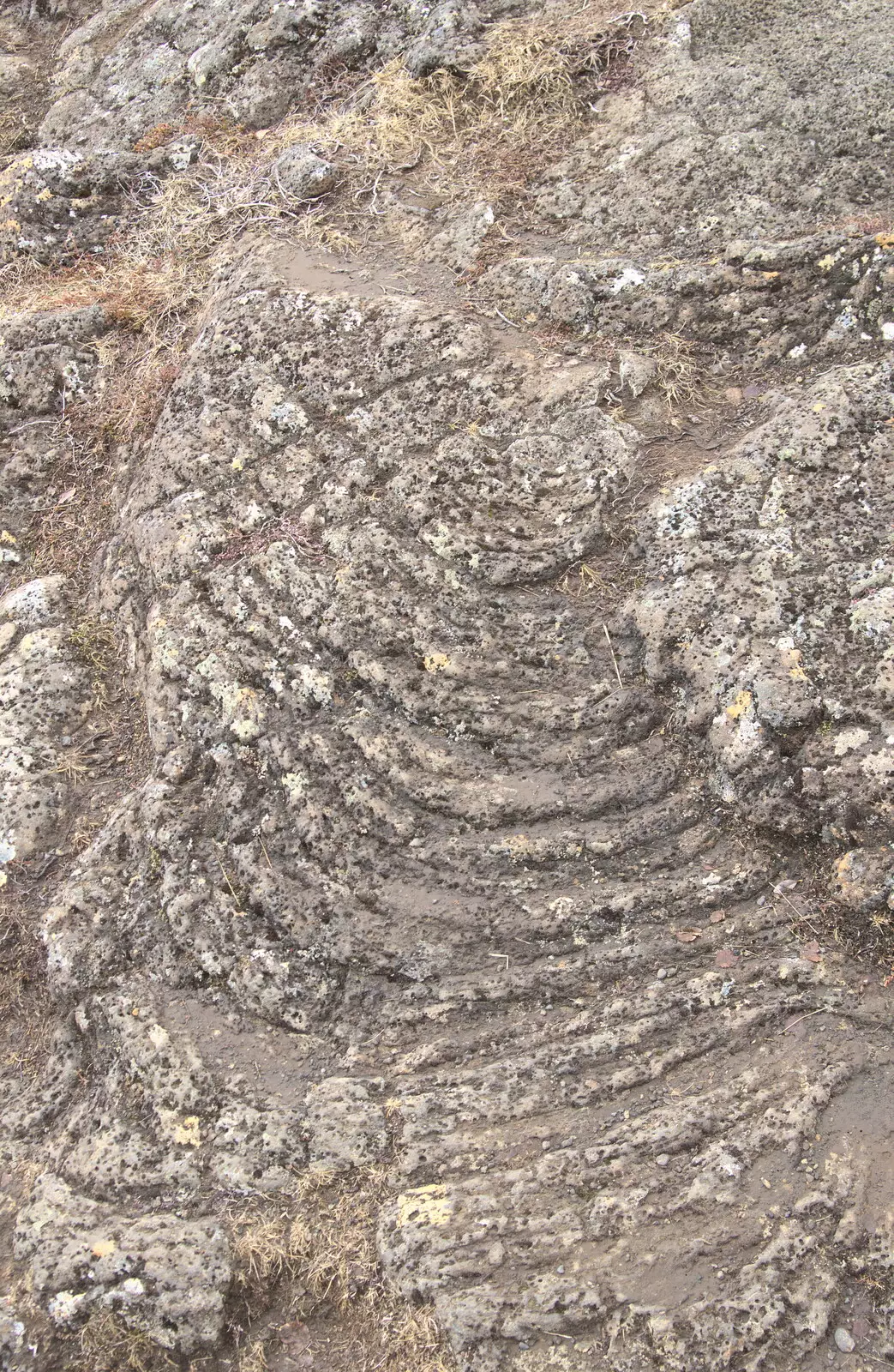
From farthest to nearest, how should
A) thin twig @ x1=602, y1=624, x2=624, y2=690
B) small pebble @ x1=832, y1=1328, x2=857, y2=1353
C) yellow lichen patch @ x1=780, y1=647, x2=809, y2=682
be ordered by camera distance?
1. thin twig @ x1=602, y1=624, x2=624, y2=690
2. yellow lichen patch @ x1=780, y1=647, x2=809, y2=682
3. small pebble @ x1=832, y1=1328, x2=857, y2=1353

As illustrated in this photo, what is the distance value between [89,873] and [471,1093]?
200 cm

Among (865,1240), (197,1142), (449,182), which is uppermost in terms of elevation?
(449,182)

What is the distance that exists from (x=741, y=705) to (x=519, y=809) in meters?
0.98

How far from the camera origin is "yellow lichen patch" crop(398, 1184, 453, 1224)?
3.51 meters

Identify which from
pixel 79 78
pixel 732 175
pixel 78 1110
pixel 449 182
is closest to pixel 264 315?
pixel 449 182

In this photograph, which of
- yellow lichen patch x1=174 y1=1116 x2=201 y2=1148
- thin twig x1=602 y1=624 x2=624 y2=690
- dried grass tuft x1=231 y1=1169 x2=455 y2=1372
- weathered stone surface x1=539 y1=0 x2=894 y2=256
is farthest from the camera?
weathered stone surface x1=539 y1=0 x2=894 y2=256

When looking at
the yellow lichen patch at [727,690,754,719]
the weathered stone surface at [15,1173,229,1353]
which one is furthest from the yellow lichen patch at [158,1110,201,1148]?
the yellow lichen patch at [727,690,754,719]

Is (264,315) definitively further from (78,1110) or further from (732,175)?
(78,1110)

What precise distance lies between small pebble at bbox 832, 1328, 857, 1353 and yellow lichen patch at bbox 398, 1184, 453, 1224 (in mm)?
1259

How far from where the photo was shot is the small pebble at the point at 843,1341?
3059 millimetres

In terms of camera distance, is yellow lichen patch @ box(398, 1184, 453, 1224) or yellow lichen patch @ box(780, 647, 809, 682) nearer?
yellow lichen patch @ box(398, 1184, 453, 1224)

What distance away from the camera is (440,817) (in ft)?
13.9

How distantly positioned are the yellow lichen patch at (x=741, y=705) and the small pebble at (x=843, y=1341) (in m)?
2.07

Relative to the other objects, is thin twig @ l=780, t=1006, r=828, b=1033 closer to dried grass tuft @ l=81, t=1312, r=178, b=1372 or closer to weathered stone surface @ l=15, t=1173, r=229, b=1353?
weathered stone surface @ l=15, t=1173, r=229, b=1353
